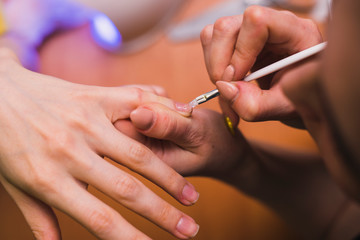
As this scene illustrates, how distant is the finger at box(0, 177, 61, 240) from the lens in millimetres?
518

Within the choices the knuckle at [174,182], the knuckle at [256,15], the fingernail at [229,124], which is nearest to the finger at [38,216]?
the knuckle at [174,182]

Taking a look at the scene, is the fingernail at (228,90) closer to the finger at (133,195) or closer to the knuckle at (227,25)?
the knuckle at (227,25)

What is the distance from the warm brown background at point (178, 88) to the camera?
821mm

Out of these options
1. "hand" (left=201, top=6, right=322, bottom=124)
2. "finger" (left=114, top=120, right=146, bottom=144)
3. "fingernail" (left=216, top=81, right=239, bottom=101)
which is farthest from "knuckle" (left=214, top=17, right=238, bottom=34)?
"finger" (left=114, top=120, right=146, bottom=144)

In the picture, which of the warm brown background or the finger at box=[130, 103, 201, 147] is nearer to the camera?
the finger at box=[130, 103, 201, 147]

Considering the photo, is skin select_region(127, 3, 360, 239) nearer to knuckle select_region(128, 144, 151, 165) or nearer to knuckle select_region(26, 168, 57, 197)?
knuckle select_region(128, 144, 151, 165)

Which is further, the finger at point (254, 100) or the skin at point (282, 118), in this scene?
the finger at point (254, 100)

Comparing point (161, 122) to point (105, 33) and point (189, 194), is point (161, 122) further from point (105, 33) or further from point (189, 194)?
point (105, 33)

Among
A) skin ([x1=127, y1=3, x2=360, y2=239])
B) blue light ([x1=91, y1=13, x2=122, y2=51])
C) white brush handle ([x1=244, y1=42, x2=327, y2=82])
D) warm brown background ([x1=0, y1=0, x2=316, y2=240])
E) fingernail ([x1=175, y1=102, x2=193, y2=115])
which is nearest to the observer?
skin ([x1=127, y1=3, x2=360, y2=239])

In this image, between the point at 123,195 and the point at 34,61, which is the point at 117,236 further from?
the point at 34,61

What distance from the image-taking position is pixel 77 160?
496 mm

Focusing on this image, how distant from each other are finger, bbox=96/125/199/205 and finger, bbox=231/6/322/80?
196mm

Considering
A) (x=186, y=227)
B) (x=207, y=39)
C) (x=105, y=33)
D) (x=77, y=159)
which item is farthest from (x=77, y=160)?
(x=105, y=33)

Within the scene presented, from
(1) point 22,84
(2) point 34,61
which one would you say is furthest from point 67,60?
(1) point 22,84
